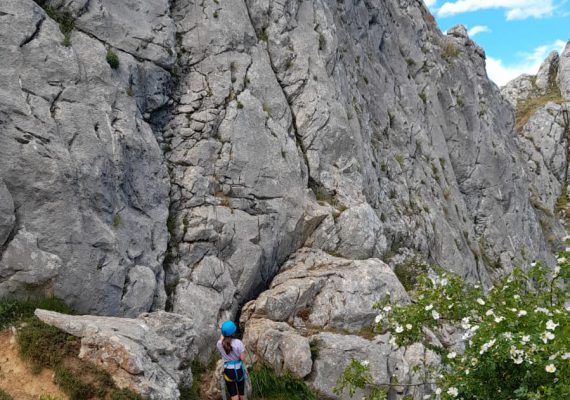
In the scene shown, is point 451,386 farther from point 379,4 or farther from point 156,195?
point 379,4

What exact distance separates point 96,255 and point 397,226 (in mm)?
15739

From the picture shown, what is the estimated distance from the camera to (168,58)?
17438mm

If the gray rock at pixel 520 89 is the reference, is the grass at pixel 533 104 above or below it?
below

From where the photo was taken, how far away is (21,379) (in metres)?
9.16

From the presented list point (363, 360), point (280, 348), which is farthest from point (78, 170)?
point (363, 360)

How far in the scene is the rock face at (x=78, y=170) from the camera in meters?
11.4

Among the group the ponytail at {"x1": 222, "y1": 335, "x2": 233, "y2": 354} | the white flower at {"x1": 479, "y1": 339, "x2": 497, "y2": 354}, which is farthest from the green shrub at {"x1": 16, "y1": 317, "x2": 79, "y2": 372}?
the white flower at {"x1": 479, "y1": 339, "x2": 497, "y2": 354}

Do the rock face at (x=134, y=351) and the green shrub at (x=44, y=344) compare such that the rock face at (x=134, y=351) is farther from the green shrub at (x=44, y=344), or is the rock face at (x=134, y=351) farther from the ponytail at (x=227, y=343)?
the ponytail at (x=227, y=343)

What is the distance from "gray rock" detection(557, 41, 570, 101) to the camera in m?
75.9

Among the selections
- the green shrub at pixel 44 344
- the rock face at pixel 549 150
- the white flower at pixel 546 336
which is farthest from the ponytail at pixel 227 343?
the rock face at pixel 549 150

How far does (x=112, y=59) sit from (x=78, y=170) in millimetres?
4300

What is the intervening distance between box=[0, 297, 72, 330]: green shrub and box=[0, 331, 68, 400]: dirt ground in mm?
584

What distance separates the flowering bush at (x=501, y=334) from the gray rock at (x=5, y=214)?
7.93m

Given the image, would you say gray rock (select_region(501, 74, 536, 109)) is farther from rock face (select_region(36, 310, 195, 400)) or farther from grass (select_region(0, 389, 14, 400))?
grass (select_region(0, 389, 14, 400))
